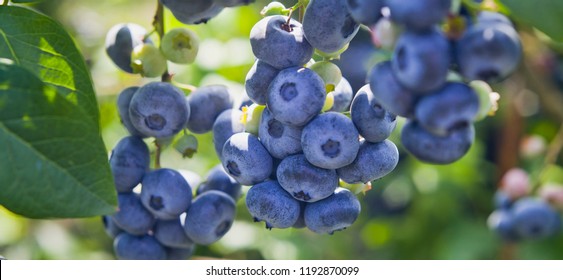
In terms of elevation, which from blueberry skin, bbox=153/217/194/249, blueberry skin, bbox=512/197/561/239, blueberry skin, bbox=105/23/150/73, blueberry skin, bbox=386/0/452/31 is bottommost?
blueberry skin, bbox=512/197/561/239

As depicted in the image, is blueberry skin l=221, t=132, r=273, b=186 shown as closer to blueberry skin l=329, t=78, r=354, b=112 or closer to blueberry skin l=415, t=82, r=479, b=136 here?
blueberry skin l=329, t=78, r=354, b=112

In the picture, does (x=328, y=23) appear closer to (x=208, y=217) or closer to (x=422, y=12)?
(x=422, y=12)

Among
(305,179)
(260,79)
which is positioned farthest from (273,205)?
(260,79)

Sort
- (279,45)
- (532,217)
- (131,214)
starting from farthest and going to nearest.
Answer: (532,217)
(131,214)
(279,45)

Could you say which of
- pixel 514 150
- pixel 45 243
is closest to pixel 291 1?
pixel 45 243

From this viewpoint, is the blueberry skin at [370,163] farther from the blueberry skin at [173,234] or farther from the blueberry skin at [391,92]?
the blueberry skin at [173,234]

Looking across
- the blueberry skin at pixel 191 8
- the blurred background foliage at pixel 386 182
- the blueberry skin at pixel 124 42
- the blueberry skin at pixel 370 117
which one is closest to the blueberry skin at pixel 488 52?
the blueberry skin at pixel 370 117

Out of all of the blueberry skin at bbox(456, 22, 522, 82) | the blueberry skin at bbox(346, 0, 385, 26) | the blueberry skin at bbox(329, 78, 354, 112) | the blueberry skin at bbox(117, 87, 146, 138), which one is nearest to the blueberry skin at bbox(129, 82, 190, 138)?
the blueberry skin at bbox(117, 87, 146, 138)
